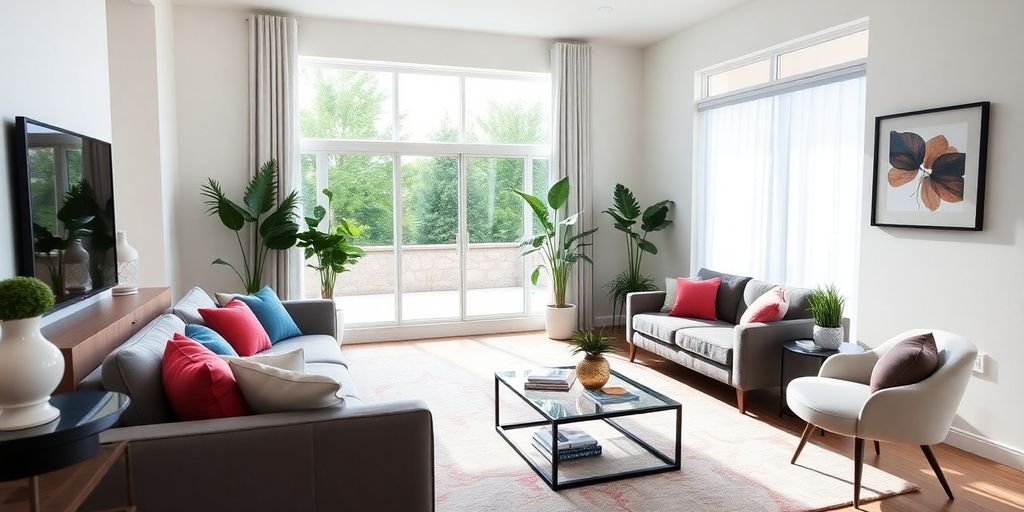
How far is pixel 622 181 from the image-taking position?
705cm

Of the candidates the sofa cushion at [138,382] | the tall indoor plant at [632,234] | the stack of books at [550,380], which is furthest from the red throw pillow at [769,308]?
the sofa cushion at [138,382]

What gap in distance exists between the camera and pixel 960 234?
11.9 ft

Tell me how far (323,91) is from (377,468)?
4.70m

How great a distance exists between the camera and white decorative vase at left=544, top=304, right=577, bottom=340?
6.45 meters

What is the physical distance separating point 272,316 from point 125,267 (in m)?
0.86

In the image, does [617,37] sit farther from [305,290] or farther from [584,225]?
[305,290]

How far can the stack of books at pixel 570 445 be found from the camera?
3.37 meters

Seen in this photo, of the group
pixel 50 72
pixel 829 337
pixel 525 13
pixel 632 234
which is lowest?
pixel 829 337

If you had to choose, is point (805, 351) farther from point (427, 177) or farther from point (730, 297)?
point (427, 177)

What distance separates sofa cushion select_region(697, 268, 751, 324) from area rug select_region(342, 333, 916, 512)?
0.69 m

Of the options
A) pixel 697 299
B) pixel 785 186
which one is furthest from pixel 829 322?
pixel 785 186

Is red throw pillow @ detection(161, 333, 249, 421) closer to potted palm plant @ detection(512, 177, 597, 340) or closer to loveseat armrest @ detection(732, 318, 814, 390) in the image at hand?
loveseat armrest @ detection(732, 318, 814, 390)

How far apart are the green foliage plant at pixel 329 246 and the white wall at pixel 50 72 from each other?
215 cm

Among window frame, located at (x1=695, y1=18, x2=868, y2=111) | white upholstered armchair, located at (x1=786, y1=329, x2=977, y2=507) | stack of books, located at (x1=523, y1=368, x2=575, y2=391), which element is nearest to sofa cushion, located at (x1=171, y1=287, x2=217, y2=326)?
stack of books, located at (x1=523, y1=368, x2=575, y2=391)
